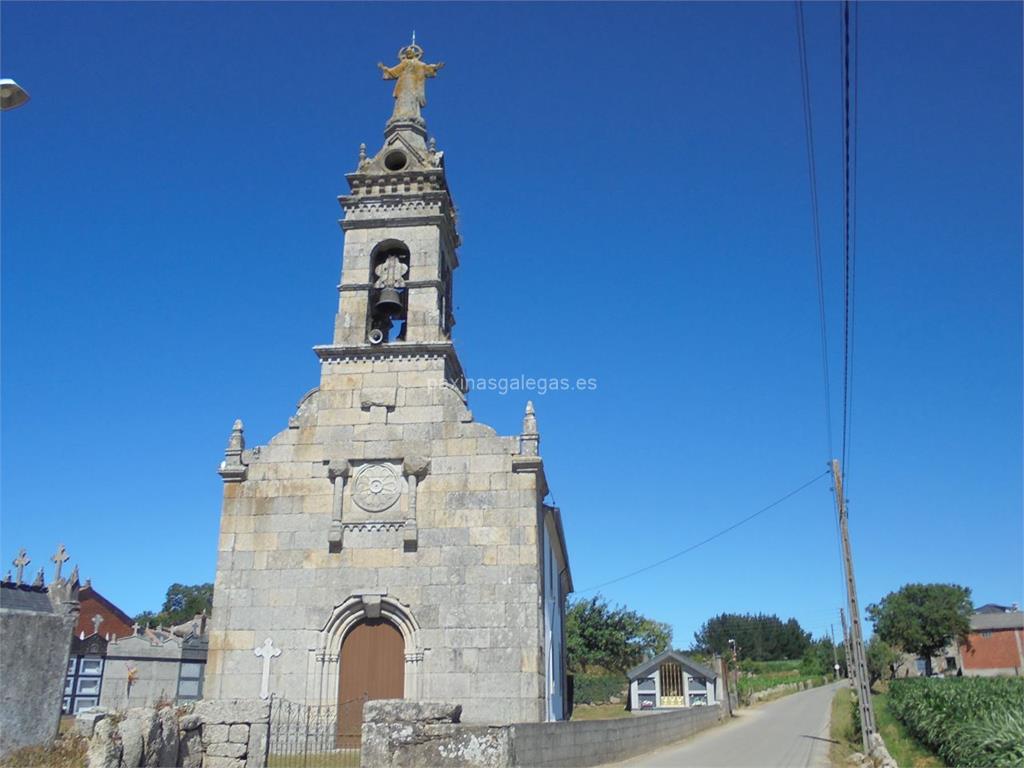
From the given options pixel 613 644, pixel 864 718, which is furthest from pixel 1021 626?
pixel 864 718

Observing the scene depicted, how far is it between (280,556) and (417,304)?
6935 millimetres

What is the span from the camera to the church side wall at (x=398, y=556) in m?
17.7

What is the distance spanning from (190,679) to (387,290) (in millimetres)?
11642

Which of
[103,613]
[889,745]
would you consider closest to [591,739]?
[889,745]

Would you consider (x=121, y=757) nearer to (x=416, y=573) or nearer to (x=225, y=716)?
(x=225, y=716)

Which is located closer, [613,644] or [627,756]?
[627,756]

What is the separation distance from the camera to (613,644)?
63.4 meters

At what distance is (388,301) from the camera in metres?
21.1

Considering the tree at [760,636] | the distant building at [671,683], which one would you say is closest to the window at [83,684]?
the distant building at [671,683]

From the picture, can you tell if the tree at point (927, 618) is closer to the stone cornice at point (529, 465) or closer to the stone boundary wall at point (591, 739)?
the stone boundary wall at point (591, 739)

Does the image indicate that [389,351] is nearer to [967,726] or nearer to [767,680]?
[967,726]

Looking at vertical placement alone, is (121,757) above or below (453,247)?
below

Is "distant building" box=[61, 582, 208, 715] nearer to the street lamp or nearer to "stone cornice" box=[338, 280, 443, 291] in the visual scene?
"stone cornice" box=[338, 280, 443, 291]

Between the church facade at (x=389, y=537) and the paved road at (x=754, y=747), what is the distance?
13.2 feet
